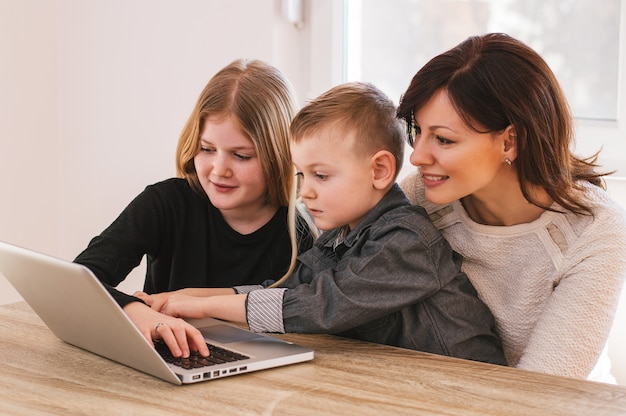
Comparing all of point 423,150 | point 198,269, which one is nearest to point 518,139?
point 423,150

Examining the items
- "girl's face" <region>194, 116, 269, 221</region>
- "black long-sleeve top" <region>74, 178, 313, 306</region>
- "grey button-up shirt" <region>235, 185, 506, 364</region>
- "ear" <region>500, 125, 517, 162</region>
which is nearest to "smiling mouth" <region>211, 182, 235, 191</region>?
"girl's face" <region>194, 116, 269, 221</region>

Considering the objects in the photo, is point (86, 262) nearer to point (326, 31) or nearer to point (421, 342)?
point (421, 342)

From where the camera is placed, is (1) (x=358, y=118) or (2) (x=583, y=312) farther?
(1) (x=358, y=118)

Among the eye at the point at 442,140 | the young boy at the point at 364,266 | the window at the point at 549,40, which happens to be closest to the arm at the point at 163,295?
the young boy at the point at 364,266

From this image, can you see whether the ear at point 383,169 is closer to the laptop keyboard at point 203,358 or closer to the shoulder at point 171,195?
the laptop keyboard at point 203,358

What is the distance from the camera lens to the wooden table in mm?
979

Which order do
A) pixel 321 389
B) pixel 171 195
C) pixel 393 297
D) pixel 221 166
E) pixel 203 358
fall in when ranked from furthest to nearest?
1. pixel 171 195
2. pixel 221 166
3. pixel 393 297
4. pixel 203 358
5. pixel 321 389

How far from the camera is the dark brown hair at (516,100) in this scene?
1.30 meters

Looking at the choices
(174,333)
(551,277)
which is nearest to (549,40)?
(551,277)

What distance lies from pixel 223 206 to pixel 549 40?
0.91m

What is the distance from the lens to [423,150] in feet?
4.41

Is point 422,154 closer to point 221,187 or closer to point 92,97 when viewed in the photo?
point 221,187

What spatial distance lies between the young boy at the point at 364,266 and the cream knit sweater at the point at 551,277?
0.04 metres

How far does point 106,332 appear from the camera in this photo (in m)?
1.11
